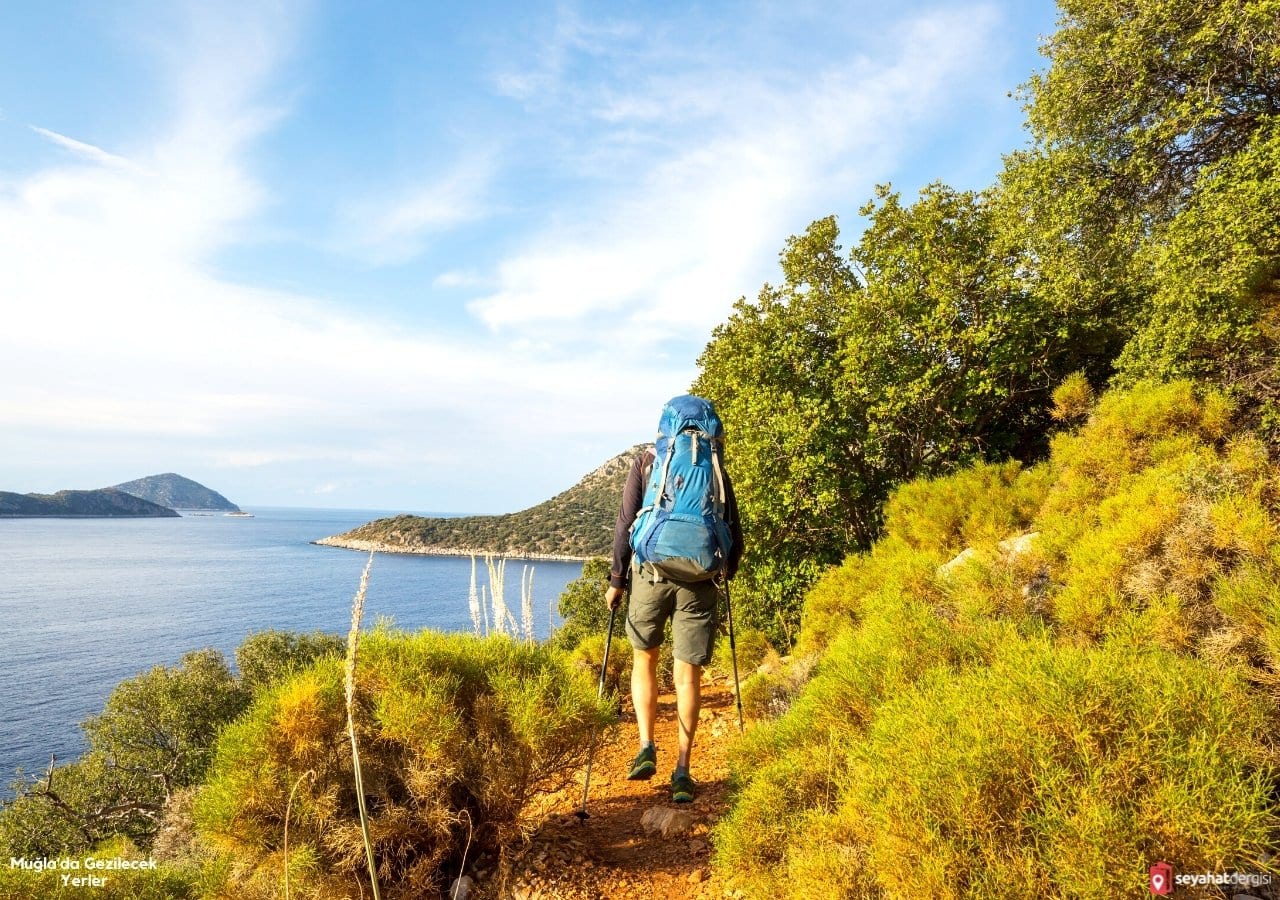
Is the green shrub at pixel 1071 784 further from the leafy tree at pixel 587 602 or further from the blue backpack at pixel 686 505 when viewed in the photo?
the leafy tree at pixel 587 602

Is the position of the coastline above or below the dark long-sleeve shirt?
below

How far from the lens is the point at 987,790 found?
2.04m

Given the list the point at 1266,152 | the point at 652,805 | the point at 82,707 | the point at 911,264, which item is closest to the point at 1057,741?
the point at 652,805

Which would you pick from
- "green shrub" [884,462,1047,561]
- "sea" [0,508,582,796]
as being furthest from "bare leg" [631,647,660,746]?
"green shrub" [884,462,1047,561]

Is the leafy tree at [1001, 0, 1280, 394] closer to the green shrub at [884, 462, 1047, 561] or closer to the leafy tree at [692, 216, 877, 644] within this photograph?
the green shrub at [884, 462, 1047, 561]

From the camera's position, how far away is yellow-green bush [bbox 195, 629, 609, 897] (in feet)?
9.29

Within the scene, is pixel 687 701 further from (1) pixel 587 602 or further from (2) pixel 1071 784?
(1) pixel 587 602

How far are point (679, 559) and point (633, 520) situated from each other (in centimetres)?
49

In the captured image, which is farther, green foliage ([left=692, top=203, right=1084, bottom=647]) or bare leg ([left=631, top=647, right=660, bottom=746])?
green foliage ([left=692, top=203, right=1084, bottom=647])

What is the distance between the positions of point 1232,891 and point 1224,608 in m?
2.10

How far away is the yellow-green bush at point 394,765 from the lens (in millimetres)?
2830

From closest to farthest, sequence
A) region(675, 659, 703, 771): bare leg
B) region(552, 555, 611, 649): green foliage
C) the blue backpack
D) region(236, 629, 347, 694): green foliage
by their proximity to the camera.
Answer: the blue backpack
region(675, 659, 703, 771): bare leg
region(552, 555, 611, 649): green foliage
region(236, 629, 347, 694): green foliage

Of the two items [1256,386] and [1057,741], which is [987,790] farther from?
[1256,386]

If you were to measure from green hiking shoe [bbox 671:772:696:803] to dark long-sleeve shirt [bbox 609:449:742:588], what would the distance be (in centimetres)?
129
